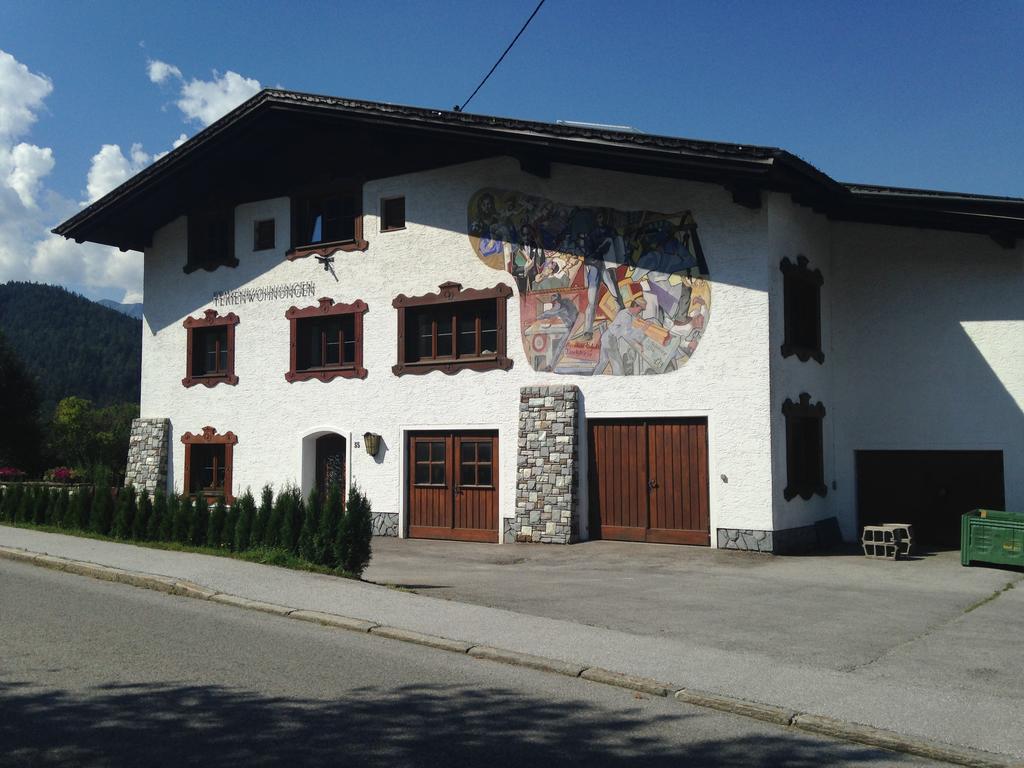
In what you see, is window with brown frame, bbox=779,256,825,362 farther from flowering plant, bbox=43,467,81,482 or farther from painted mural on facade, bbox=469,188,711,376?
flowering plant, bbox=43,467,81,482

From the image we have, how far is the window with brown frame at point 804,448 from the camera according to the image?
16.6m

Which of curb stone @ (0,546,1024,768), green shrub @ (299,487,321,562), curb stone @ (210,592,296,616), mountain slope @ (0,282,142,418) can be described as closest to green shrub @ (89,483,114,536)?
curb stone @ (0,546,1024,768)

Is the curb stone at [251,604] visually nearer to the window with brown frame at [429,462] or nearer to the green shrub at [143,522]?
the green shrub at [143,522]

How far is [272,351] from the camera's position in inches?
860

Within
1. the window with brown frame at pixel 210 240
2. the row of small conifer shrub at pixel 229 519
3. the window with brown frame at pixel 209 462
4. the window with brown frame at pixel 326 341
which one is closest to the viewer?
the row of small conifer shrub at pixel 229 519

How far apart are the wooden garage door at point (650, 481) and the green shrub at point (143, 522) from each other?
755 centimetres

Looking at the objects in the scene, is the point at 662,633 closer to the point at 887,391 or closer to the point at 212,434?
the point at 887,391

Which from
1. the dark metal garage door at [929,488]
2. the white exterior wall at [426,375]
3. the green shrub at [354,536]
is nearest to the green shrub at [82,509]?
the white exterior wall at [426,375]

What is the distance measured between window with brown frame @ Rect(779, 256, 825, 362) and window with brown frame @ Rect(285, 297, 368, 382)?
8.55 metres

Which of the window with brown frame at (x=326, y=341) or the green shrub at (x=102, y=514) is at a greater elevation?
the window with brown frame at (x=326, y=341)

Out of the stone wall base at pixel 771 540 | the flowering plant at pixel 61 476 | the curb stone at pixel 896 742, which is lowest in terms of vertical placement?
the curb stone at pixel 896 742

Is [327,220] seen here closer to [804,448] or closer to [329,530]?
[329,530]

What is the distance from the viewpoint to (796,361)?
17.2 meters

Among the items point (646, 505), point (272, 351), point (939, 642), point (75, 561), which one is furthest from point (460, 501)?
point (939, 642)
